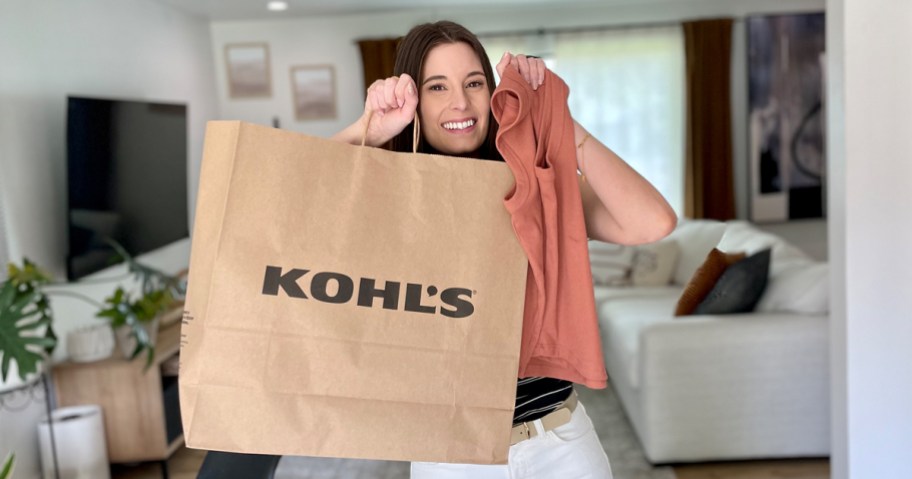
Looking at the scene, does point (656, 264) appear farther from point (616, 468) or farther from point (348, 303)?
point (348, 303)

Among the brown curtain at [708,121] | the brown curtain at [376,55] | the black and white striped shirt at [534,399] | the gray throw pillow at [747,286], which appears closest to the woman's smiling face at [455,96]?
the black and white striped shirt at [534,399]

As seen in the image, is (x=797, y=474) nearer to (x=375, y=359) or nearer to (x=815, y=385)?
(x=815, y=385)

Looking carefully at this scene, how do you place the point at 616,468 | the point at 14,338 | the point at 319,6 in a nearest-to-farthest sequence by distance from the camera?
the point at 14,338 < the point at 616,468 < the point at 319,6

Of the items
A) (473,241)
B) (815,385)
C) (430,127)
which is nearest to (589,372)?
(473,241)

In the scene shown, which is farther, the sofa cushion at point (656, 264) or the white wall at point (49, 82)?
the sofa cushion at point (656, 264)

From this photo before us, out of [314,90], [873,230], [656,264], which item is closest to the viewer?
[873,230]

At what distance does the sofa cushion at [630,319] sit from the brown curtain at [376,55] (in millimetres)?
2345

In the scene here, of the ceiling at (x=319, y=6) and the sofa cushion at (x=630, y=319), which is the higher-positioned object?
the ceiling at (x=319, y=6)

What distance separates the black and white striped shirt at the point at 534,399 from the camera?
1.01 m

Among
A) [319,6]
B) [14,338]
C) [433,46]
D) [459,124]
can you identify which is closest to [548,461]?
[459,124]

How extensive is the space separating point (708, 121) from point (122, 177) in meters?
3.69

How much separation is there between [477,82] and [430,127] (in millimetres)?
81

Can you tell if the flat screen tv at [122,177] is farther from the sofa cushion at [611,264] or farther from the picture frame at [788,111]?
the picture frame at [788,111]

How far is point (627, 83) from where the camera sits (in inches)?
207
